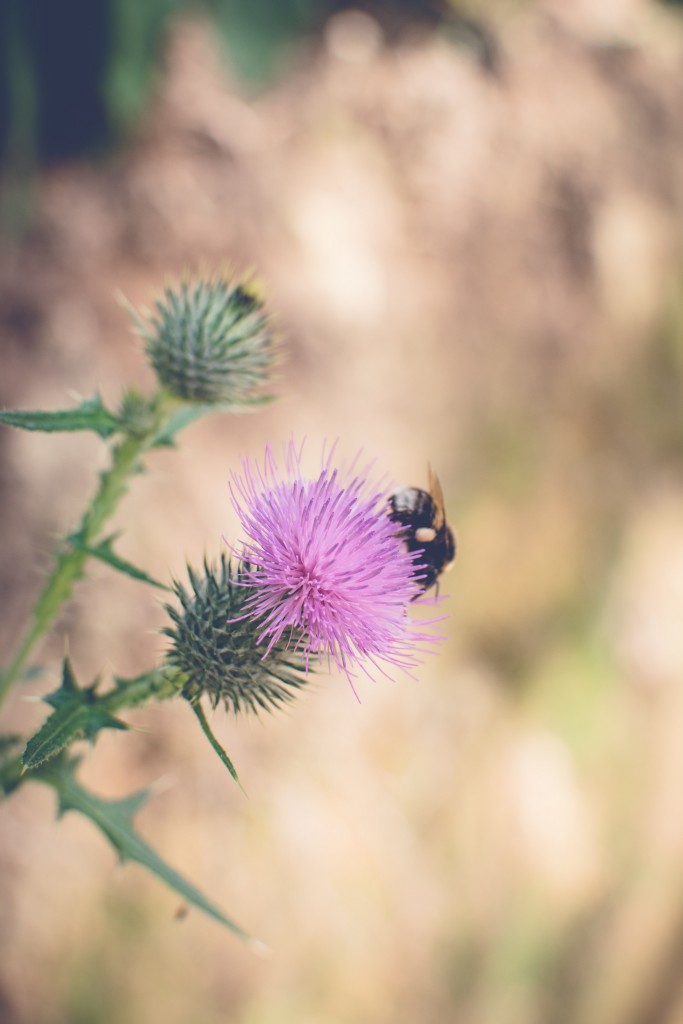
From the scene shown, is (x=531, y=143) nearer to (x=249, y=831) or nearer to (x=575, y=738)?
(x=575, y=738)

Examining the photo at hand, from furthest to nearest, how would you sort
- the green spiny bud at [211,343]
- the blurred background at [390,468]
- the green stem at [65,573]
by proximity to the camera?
the blurred background at [390,468]
the green spiny bud at [211,343]
the green stem at [65,573]

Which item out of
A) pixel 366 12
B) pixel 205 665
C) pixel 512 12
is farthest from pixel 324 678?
pixel 512 12

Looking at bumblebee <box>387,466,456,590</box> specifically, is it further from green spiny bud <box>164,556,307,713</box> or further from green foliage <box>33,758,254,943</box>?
green foliage <box>33,758,254,943</box>

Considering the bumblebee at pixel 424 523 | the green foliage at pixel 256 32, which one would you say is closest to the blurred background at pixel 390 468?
the green foliage at pixel 256 32

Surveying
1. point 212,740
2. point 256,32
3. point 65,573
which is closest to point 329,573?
point 212,740

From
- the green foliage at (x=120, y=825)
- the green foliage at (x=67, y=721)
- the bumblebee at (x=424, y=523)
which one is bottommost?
the green foliage at (x=120, y=825)

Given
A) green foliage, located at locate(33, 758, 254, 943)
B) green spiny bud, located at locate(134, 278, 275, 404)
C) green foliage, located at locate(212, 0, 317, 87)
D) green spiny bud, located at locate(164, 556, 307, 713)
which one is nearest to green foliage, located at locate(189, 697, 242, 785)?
green spiny bud, located at locate(164, 556, 307, 713)

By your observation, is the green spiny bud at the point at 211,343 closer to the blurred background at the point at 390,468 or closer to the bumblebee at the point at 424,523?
the bumblebee at the point at 424,523
